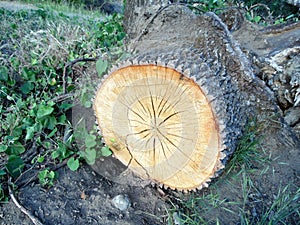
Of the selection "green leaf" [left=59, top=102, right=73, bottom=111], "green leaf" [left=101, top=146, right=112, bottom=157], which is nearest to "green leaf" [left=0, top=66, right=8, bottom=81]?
"green leaf" [left=59, top=102, right=73, bottom=111]

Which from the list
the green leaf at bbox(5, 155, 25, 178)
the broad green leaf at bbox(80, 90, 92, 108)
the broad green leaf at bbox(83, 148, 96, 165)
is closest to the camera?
the green leaf at bbox(5, 155, 25, 178)

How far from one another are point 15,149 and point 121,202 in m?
0.75

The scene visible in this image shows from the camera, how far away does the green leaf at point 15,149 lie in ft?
6.51

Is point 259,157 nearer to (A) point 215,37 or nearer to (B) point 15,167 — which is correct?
(A) point 215,37

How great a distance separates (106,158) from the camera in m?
2.09

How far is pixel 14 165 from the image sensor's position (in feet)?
6.17

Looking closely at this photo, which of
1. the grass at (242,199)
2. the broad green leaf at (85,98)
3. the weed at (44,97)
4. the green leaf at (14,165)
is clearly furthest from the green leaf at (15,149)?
the grass at (242,199)

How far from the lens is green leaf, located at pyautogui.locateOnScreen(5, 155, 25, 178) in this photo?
1.86 meters

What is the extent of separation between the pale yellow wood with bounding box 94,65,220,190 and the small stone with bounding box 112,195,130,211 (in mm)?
183

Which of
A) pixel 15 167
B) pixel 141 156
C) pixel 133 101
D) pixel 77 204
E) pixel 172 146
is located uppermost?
pixel 133 101

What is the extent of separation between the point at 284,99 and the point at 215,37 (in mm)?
636

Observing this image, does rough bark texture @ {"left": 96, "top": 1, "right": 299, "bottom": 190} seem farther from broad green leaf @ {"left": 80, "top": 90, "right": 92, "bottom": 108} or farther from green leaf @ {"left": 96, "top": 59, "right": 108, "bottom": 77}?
broad green leaf @ {"left": 80, "top": 90, "right": 92, "bottom": 108}

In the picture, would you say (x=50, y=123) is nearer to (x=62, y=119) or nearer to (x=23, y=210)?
(x=62, y=119)

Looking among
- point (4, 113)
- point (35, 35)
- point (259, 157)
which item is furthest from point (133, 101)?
point (35, 35)
